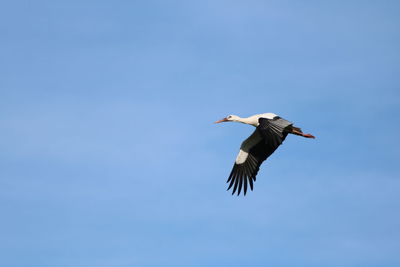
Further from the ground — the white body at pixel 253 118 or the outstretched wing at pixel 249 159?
the white body at pixel 253 118

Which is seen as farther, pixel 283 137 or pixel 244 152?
pixel 244 152

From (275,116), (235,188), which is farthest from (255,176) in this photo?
(275,116)

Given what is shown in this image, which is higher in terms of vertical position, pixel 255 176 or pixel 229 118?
pixel 229 118

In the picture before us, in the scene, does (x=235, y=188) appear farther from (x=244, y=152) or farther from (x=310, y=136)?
(x=310, y=136)

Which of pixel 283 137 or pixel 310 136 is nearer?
pixel 283 137

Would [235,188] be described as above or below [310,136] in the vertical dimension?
below

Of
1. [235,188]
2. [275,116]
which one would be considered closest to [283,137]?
[275,116]

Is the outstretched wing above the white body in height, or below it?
below

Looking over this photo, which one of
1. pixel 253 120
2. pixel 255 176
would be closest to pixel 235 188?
pixel 255 176

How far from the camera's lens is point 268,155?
2178 cm

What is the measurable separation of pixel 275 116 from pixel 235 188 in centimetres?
252

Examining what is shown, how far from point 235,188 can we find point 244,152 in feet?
3.66

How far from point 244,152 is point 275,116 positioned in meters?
1.88

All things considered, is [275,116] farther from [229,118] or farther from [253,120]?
[229,118]
